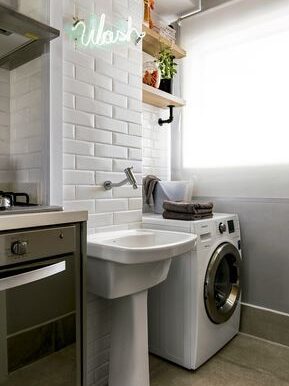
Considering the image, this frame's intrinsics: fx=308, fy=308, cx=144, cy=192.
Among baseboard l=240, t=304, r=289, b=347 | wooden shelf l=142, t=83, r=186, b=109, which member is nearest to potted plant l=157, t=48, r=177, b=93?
wooden shelf l=142, t=83, r=186, b=109

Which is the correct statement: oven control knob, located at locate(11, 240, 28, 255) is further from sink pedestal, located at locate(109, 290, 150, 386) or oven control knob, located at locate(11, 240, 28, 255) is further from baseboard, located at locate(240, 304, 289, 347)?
baseboard, located at locate(240, 304, 289, 347)

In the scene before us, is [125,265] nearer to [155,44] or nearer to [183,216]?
A: [183,216]

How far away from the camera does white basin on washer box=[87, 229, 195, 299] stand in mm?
1358

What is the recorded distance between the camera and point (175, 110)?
2.81 meters

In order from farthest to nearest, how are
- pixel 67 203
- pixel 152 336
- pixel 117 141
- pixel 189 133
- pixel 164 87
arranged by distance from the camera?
pixel 189 133 → pixel 164 87 → pixel 152 336 → pixel 117 141 → pixel 67 203

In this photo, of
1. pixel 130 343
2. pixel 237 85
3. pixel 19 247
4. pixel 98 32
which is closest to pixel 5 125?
pixel 98 32

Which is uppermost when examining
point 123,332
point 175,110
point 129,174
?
point 175,110

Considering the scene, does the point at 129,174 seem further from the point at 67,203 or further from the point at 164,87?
the point at 164,87

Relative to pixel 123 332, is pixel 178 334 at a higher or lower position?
lower

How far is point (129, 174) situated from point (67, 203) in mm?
374

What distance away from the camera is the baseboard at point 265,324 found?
2.28 m

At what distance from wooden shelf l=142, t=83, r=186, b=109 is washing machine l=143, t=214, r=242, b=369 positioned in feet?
3.05

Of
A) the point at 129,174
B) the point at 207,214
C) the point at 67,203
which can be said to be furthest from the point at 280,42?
the point at 67,203

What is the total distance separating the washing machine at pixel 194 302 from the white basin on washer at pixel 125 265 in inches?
12.8
